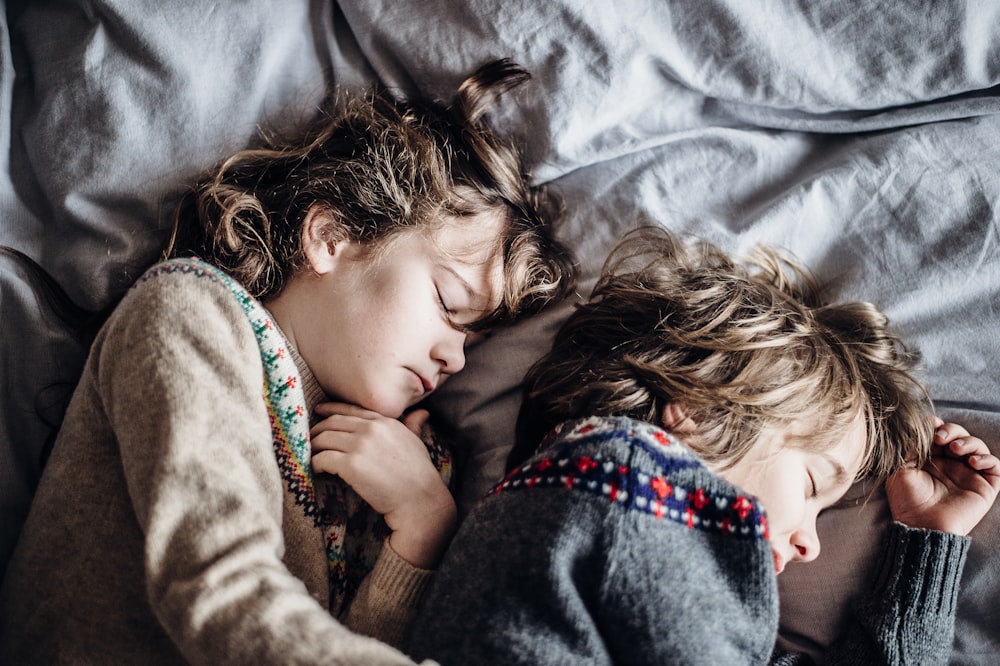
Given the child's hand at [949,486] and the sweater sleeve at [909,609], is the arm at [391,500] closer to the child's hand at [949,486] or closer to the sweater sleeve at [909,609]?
the sweater sleeve at [909,609]

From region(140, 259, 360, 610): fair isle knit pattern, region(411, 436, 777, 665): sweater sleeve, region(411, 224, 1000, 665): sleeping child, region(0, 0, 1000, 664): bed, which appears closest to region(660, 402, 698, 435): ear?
region(411, 224, 1000, 665): sleeping child

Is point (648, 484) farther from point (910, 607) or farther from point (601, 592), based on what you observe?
point (910, 607)

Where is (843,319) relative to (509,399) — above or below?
above

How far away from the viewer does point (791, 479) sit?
3.13 feet

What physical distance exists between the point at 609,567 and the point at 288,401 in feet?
1.60

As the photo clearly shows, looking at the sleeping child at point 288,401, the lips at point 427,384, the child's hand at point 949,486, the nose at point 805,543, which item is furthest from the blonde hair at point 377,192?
the child's hand at point 949,486

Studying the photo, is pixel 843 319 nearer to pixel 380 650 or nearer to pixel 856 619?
pixel 856 619

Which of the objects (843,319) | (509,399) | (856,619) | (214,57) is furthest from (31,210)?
(856,619)

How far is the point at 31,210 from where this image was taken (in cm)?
115

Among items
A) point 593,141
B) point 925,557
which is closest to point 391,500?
point 593,141

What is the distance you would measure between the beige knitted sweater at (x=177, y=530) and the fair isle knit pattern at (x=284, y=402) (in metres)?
0.02

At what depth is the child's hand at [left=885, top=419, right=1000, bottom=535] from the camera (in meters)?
1.07

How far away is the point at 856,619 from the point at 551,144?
0.81 meters

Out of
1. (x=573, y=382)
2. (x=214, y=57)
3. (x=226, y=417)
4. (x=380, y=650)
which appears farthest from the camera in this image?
(x=214, y=57)
